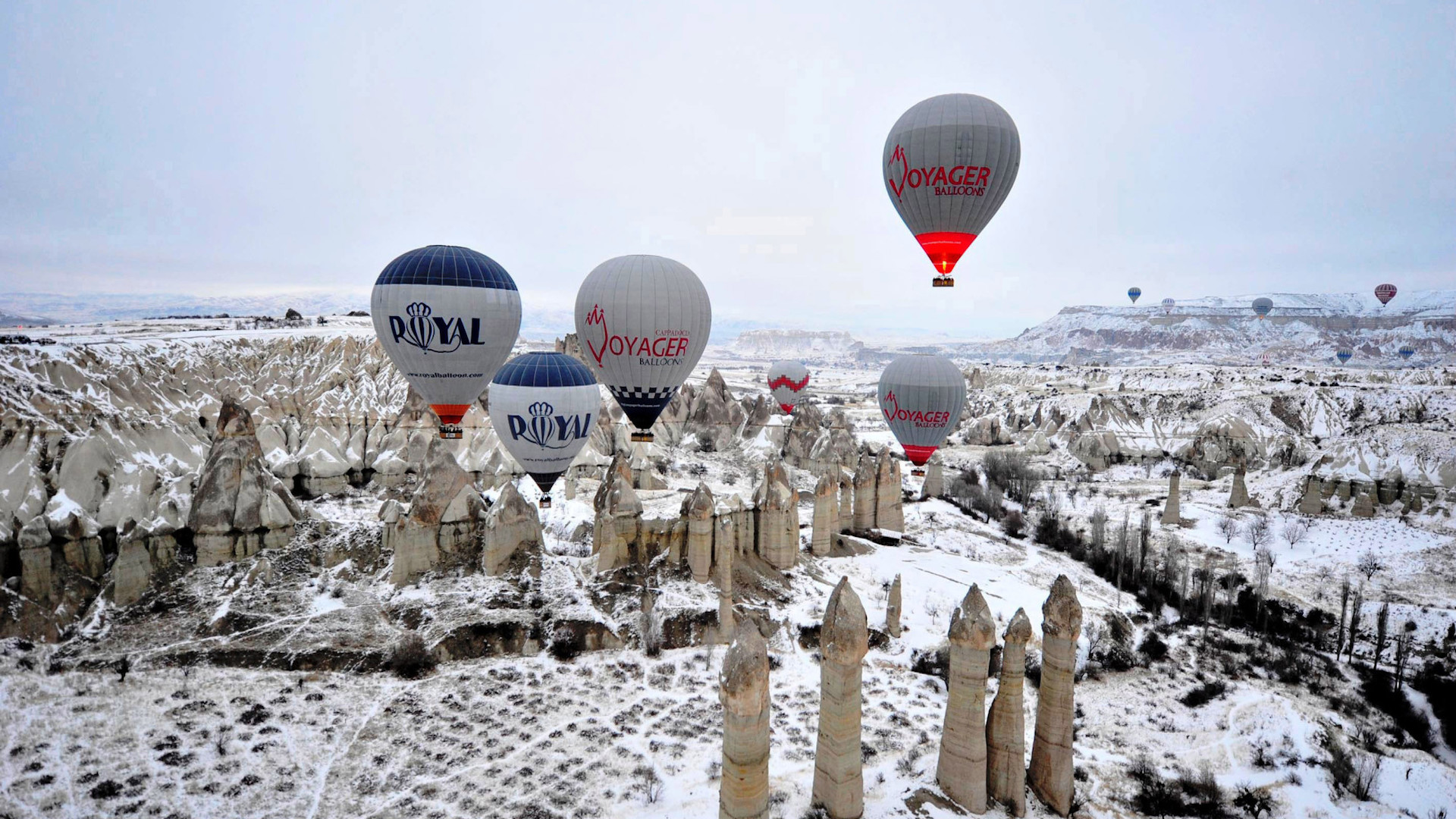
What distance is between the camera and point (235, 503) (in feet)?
72.6

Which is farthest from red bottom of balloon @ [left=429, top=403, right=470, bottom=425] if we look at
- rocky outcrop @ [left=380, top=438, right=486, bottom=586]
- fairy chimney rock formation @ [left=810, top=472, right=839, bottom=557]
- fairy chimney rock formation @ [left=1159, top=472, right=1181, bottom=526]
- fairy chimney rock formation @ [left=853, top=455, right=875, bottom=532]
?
fairy chimney rock formation @ [left=1159, top=472, right=1181, bottom=526]

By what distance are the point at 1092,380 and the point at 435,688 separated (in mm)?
103565

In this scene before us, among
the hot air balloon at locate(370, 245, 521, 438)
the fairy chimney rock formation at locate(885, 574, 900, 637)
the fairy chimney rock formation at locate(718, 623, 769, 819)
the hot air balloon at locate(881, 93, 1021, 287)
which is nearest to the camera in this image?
the fairy chimney rock formation at locate(718, 623, 769, 819)

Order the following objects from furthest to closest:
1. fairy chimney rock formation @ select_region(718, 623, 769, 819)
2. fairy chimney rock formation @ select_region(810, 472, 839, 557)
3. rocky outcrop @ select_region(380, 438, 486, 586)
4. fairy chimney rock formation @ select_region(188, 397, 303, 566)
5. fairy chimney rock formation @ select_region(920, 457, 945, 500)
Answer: fairy chimney rock formation @ select_region(920, 457, 945, 500) < fairy chimney rock formation @ select_region(810, 472, 839, 557) < rocky outcrop @ select_region(380, 438, 486, 586) < fairy chimney rock formation @ select_region(188, 397, 303, 566) < fairy chimney rock formation @ select_region(718, 623, 769, 819)

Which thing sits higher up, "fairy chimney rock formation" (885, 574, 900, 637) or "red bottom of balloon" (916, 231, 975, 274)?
"red bottom of balloon" (916, 231, 975, 274)

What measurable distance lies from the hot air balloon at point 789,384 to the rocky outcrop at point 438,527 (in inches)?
1855

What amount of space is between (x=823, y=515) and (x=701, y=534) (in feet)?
25.7

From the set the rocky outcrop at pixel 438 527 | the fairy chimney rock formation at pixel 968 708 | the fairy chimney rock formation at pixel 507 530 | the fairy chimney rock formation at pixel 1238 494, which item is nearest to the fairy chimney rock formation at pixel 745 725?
the fairy chimney rock formation at pixel 968 708

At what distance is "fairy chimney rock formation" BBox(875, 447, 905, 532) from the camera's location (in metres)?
34.3

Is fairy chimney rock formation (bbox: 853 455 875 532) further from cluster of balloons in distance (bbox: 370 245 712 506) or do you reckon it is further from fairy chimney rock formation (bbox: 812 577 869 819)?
fairy chimney rock formation (bbox: 812 577 869 819)

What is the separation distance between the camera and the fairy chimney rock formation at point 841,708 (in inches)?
451

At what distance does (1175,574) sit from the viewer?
31578 mm

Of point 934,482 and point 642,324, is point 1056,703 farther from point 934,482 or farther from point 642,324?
point 934,482

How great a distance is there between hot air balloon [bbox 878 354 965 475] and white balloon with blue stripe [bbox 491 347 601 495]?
47.4 feet
